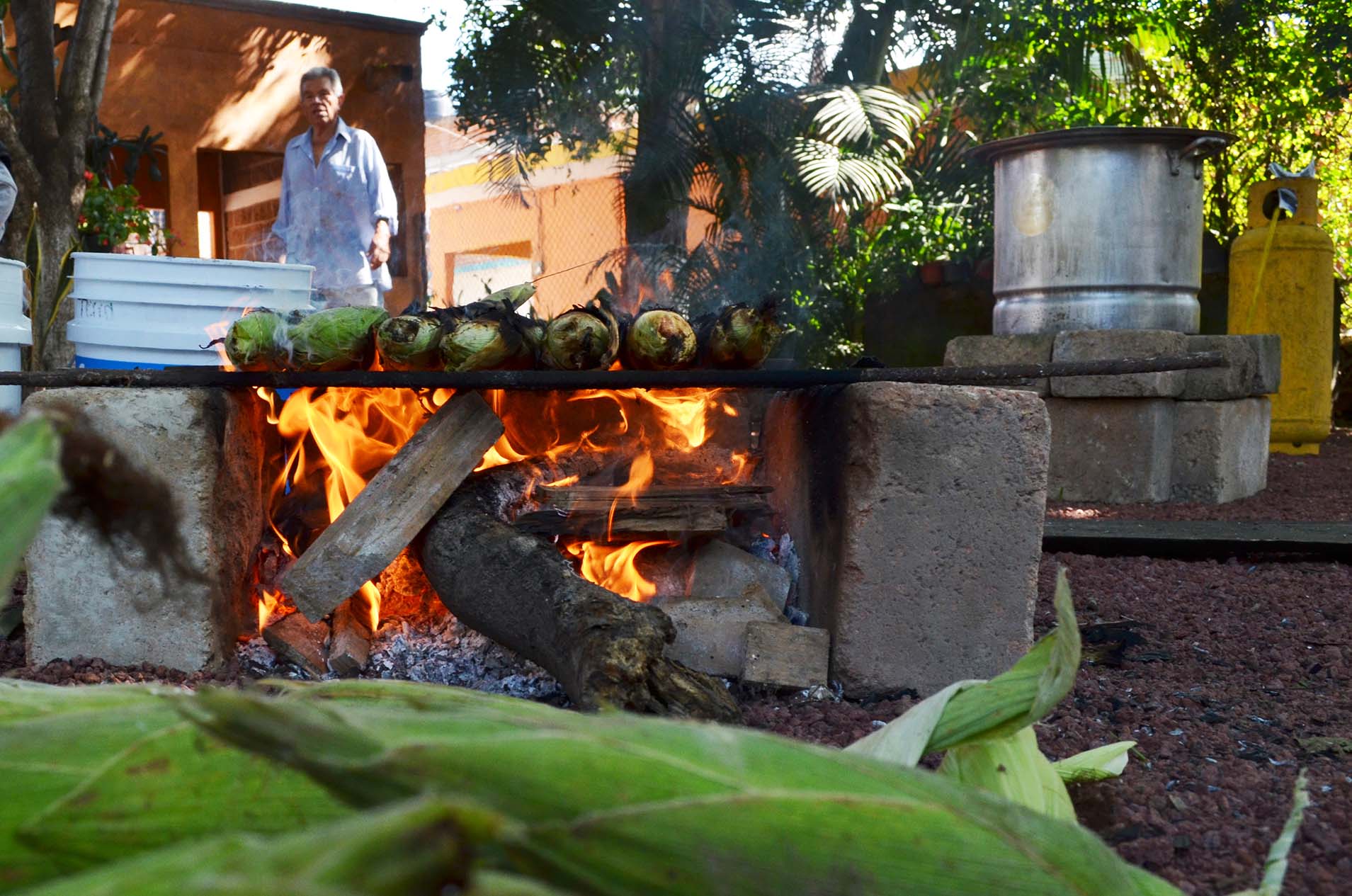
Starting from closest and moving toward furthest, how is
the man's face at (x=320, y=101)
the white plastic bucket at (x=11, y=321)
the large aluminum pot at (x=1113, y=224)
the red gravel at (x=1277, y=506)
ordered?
the white plastic bucket at (x=11, y=321) < the red gravel at (x=1277, y=506) < the large aluminum pot at (x=1113, y=224) < the man's face at (x=320, y=101)

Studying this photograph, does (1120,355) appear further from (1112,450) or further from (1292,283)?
(1292,283)

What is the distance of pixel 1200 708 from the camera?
2.51m

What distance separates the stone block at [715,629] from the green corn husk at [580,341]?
2.00ft

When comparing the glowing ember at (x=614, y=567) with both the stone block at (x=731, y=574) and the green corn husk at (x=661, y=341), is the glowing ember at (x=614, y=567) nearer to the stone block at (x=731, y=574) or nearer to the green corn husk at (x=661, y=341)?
the stone block at (x=731, y=574)

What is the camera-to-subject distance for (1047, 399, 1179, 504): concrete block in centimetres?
566

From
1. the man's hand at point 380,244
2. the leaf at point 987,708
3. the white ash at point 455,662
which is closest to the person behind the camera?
the leaf at point 987,708

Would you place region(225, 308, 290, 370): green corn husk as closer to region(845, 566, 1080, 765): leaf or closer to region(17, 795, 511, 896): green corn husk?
region(845, 566, 1080, 765): leaf

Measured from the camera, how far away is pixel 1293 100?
974cm

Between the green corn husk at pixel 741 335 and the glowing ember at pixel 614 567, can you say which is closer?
the green corn husk at pixel 741 335

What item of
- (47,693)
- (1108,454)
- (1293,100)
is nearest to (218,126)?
(1108,454)

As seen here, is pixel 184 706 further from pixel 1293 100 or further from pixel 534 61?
pixel 1293 100

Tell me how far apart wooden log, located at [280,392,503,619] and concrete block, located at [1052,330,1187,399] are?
367 centimetres

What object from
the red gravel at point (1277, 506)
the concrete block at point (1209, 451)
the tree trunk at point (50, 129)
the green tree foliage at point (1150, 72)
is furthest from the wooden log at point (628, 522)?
the green tree foliage at point (1150, 72)

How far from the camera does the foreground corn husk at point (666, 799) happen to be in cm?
39
